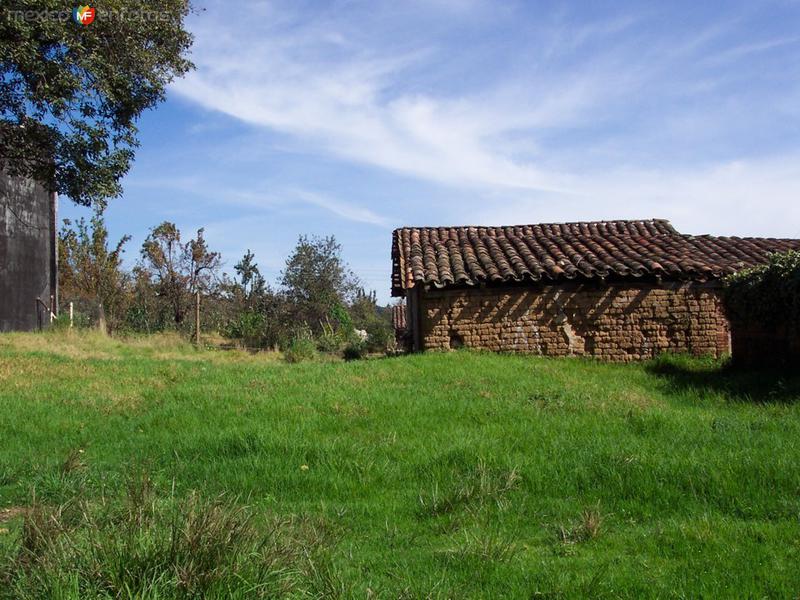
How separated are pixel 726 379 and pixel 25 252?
69.3ft

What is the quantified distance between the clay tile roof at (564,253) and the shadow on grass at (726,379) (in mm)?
1945

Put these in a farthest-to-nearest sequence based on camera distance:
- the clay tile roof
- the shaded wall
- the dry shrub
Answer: the clay tile roof, the shaded wall, the dry shrub

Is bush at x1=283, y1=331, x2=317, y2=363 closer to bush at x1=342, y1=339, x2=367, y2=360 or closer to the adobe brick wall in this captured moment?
bush at x1=342, y1=339, x2=367, y2=360

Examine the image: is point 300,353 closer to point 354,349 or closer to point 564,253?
point 354,349

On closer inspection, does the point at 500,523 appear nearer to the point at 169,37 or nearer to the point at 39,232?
the point at 169,37

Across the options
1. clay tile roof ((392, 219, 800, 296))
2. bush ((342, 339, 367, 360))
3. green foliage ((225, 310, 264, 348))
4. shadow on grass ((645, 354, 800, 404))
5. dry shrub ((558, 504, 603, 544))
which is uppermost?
→ clay tile roof ((392, 219, 800, 296))

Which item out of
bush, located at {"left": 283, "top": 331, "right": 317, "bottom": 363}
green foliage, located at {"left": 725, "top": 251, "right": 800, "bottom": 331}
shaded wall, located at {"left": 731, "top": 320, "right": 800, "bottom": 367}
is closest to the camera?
green foliage, located at {"left": 725, "top": 251, "right": 800, "bottom": 331}

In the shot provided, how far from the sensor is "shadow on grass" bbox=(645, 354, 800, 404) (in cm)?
1068

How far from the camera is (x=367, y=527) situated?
5.49m

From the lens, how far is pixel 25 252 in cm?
2231

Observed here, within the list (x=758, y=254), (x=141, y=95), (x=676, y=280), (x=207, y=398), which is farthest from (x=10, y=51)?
(x=758, y=254)

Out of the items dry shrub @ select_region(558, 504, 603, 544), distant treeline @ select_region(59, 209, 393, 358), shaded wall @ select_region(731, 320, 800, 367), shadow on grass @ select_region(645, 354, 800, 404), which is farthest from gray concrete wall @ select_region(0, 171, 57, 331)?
Result: dry shrub @ select_region(558, 504, 603, 544)

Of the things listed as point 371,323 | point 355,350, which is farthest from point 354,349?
point 371,323

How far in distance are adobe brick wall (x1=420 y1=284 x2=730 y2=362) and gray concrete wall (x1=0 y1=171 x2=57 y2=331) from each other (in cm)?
1389
